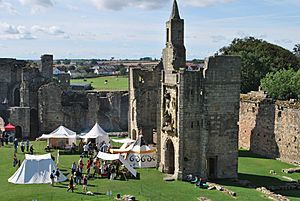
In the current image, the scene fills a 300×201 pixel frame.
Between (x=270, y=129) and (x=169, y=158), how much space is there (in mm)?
10572

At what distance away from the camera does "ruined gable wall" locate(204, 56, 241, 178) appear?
28234 millimetres

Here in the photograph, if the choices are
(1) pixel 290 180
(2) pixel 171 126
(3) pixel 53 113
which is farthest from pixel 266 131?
(3) pixel 53 113

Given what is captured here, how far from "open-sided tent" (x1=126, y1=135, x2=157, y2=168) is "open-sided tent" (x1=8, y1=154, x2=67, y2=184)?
19.5 feet

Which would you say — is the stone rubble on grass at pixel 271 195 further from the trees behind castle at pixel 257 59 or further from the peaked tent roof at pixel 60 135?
the trees behind castle at pixel 257 59

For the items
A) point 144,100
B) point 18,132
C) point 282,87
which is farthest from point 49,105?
point 282,87

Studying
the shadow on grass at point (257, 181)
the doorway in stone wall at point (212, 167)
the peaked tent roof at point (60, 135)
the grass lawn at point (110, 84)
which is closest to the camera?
the shadow on grass at point (257, 181)

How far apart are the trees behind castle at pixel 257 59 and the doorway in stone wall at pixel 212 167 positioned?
27.2m

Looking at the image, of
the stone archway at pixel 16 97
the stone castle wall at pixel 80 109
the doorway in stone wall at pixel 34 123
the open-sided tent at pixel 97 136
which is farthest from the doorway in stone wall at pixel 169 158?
the stone archway at pixel 16 97

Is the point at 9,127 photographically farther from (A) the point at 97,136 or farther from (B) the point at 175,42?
(B) the point at 175,42

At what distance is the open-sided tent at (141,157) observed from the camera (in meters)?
30.8

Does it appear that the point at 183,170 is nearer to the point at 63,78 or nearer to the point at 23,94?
the point at 23,94

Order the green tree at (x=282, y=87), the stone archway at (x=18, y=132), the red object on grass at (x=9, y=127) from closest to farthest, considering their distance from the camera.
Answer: the red object on grass at (x=9, y=127) < the stone archway at (x=18, y=132) < the green tree at (x=282, y=87)

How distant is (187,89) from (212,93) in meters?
1.66

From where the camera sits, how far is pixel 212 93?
28312 millimetres
